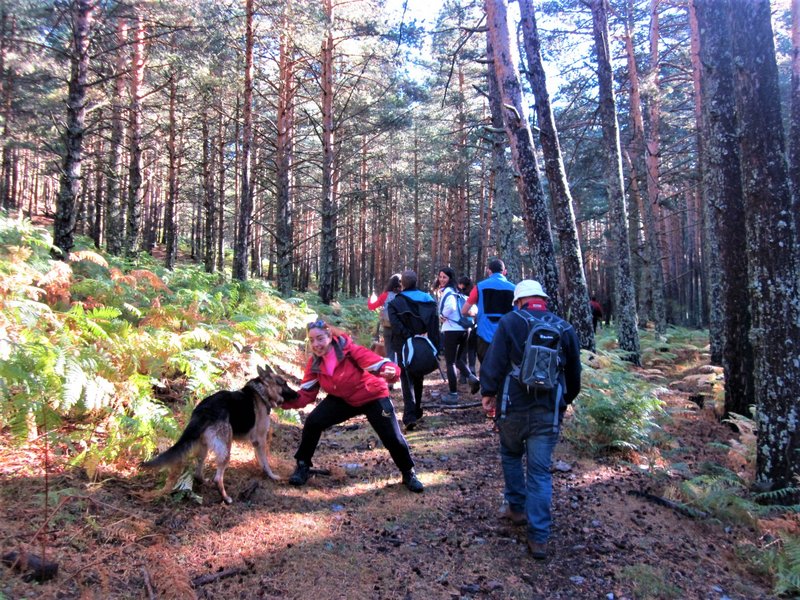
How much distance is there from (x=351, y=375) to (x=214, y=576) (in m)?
2.02

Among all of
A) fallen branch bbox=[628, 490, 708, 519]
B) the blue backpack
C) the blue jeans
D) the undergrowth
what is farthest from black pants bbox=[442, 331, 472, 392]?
the blue jeans

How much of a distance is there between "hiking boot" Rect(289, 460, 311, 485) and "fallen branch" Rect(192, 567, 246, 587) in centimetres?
146

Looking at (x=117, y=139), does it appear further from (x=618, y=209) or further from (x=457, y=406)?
(x=618, y=209)

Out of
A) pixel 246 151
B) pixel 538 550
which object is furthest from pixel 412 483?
pixel 246 151

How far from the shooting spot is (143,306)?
26.0 feet

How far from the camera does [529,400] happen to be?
402cm

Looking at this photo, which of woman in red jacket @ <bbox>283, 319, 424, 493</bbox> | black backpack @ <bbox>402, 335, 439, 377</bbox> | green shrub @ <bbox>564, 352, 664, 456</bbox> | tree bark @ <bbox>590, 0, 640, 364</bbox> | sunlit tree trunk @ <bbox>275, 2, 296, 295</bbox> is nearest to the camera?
woman in red jacket @ <bbox>283, 319, 424, 493</bbox>

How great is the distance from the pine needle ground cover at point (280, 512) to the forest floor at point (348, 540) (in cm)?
2

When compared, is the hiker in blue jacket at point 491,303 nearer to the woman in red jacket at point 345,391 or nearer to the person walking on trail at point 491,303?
the person walking on trail at point 491,303

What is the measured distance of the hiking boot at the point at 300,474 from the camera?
16.3 ft

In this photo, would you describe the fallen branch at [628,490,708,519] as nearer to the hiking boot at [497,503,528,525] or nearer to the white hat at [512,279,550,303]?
the hiking boot at [497,503,528,525]

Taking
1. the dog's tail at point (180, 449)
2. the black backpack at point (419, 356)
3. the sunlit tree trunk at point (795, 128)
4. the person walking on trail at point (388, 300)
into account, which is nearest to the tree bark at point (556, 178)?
the person walking on trail at point (388, 300)

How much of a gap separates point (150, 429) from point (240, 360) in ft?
8.68

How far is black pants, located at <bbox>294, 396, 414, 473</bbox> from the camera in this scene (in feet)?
16.0
